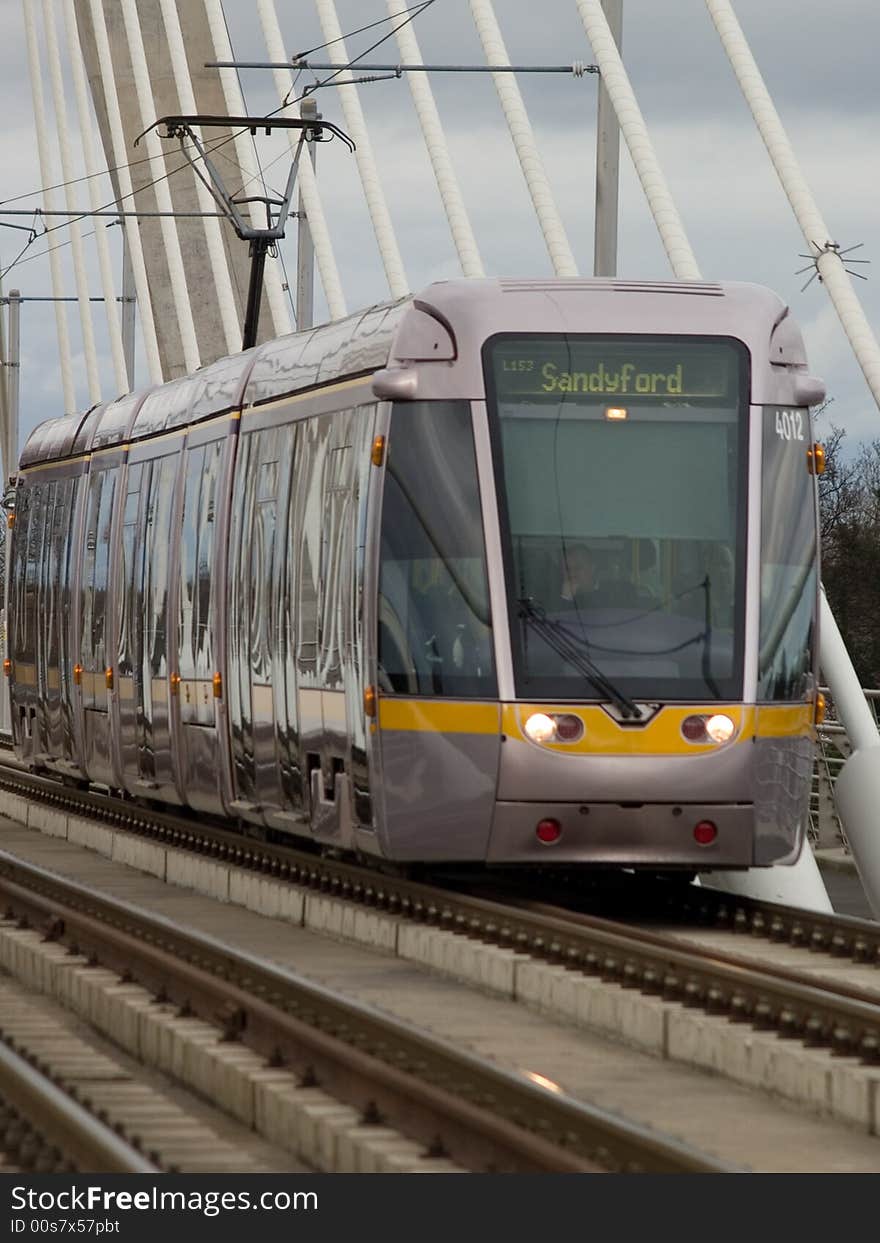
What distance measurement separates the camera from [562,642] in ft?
45.1

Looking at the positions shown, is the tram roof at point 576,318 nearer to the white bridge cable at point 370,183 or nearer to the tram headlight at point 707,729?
the tram headlight at point 707,729

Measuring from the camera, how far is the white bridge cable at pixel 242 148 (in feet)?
101

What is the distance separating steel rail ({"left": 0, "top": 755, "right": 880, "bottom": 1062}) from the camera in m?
10.6

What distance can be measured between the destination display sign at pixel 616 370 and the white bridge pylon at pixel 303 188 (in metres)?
3.08

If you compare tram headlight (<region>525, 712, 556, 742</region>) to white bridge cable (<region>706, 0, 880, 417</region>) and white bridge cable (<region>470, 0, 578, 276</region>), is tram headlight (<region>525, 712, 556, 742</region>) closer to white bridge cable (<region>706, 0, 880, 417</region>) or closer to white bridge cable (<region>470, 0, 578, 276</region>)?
white bridge cable (<region>706, 0, 880, 417</region>)

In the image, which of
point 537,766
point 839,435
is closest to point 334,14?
point 537,766

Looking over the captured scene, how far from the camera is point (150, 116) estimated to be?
3822cm

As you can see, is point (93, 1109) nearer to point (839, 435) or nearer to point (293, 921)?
point (293, 921)

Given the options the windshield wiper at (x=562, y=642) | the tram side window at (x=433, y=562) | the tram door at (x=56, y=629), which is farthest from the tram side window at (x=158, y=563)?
the windshield wiper at (x=562, y=642)

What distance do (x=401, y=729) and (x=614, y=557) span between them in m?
1.33

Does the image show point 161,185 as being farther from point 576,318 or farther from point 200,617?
point 576,318

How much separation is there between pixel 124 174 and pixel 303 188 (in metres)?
9.07

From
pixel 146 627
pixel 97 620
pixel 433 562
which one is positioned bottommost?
pixel 433 562


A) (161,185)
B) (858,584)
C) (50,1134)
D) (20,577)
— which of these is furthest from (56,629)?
(858,584)
